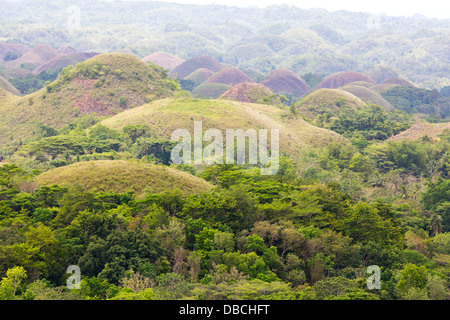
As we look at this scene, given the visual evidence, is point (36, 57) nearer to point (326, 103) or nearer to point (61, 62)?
point (61, 62)

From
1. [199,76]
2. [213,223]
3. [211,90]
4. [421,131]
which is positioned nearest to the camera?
[213,223]

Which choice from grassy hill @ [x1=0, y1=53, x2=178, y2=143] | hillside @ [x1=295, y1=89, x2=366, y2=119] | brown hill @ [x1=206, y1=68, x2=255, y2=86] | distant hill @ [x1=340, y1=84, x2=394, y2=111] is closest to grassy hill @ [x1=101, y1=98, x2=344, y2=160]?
grassy hill @ [x1=0, y1=53, x2=178, y2=143]

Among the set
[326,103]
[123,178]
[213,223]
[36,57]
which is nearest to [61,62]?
[36,57]

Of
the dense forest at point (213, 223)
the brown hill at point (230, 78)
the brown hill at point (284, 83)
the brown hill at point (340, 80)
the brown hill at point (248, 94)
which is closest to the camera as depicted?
the dense forest at point (213, 223)

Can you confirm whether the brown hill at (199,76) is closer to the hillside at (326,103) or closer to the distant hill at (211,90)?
the distant hill at (211,90)

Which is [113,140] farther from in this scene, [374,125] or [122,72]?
[374,125]

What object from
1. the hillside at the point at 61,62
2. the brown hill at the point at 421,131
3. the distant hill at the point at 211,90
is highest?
the hillside at the point at 61,62

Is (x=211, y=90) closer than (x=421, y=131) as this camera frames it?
No

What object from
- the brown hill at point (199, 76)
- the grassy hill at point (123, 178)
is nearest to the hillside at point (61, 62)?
the brown hill at point (199, 76)
